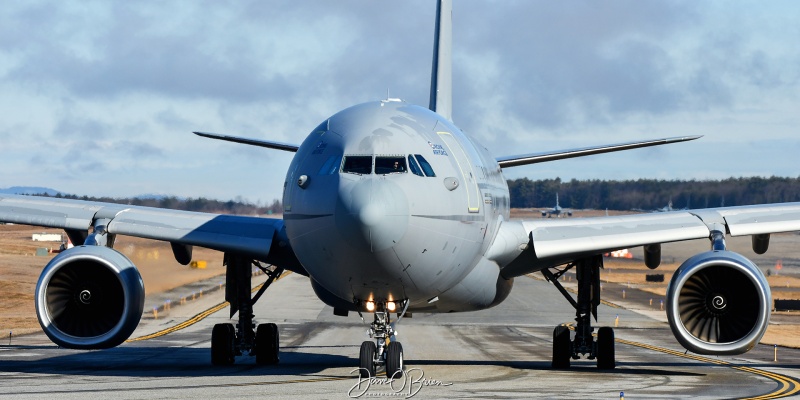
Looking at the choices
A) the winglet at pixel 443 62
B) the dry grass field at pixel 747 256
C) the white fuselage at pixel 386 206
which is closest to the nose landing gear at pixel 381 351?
the white fuselage at pixel 386 206

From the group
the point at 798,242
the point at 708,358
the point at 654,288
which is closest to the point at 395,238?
the point at 708,358

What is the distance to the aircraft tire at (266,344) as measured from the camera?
25.8m

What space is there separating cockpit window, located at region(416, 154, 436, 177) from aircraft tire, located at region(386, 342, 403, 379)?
3.34m

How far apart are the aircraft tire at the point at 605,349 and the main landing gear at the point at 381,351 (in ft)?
23.0

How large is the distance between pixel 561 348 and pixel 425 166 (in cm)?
875

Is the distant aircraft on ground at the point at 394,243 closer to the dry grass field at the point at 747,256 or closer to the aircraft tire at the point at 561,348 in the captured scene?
the aircraft tire at the point at 561,348

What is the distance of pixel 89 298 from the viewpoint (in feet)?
71.6

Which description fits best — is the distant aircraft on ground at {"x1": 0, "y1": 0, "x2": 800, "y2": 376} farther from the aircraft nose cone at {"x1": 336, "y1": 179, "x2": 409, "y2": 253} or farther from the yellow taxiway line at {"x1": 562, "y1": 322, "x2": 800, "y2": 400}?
the yellow taxiway line at {"x1": 562, "y1": 322, "x2": 800, "y2": 400}

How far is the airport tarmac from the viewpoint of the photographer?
1947 centimetres

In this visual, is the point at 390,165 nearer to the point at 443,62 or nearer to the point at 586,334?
the point at 586,334

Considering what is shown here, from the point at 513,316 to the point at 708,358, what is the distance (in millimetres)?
20789

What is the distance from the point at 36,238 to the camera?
4646 inches

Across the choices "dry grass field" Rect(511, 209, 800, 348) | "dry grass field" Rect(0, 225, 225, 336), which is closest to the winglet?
"dry grass field" Rect(0, 225, 225, 336)

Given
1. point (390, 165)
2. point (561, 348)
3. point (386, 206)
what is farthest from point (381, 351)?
point (561, 348)
